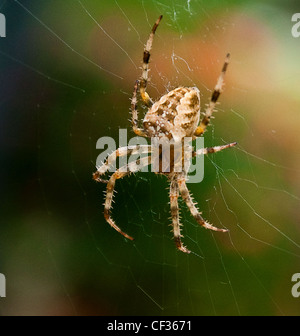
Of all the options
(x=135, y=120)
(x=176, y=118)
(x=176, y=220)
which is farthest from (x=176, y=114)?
(x=176, y=220)

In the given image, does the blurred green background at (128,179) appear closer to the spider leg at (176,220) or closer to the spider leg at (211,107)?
the spider leg at (176,220)

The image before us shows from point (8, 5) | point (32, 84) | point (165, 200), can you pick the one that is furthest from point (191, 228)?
point (8, 5)

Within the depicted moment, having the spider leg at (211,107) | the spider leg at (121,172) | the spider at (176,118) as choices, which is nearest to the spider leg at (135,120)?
the spider at (176,118)

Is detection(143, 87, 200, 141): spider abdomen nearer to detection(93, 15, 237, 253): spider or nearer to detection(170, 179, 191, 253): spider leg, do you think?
detection(93, 15, 237, 253): spider

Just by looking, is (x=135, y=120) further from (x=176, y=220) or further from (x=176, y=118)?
(x=176, y=220)

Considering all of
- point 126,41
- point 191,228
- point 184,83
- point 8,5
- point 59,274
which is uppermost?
point 8,5

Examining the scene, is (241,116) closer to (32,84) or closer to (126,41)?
(126,41)

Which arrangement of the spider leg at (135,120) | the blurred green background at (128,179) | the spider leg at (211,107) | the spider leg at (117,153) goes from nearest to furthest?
1. the spider leg at (211,107)
2. the spider leg at (135,120)
3. the spider leg at (117,153)
4. the blurred green background at (128,179)
